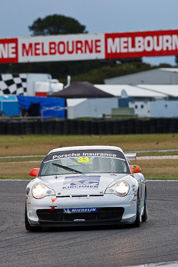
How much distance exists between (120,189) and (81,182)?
18.3 inches

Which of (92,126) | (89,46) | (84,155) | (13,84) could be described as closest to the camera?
(84,155)

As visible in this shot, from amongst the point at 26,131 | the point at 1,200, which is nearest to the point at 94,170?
the point at 1,200

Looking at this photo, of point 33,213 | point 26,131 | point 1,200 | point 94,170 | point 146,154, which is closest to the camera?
point 33,213

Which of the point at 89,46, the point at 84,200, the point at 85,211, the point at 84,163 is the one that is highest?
the point at 89,46

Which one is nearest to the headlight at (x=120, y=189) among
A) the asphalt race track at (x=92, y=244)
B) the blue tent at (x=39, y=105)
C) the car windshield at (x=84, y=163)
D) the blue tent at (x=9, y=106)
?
the asphalt race track at (x=92, y=244)

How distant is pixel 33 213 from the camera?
8.80 m

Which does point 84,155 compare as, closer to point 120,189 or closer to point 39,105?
point 120,189

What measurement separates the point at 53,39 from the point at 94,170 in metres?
20.8

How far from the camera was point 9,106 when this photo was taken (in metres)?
42.8

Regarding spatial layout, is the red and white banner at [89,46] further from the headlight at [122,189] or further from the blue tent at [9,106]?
the headlight at [122,189]

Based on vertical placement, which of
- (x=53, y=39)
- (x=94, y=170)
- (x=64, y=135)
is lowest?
(x=64, y=135)

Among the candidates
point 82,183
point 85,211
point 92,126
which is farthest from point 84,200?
point 92,126

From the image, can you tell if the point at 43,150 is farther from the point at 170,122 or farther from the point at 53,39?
the point at 170,122

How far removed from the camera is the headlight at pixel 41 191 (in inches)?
347
